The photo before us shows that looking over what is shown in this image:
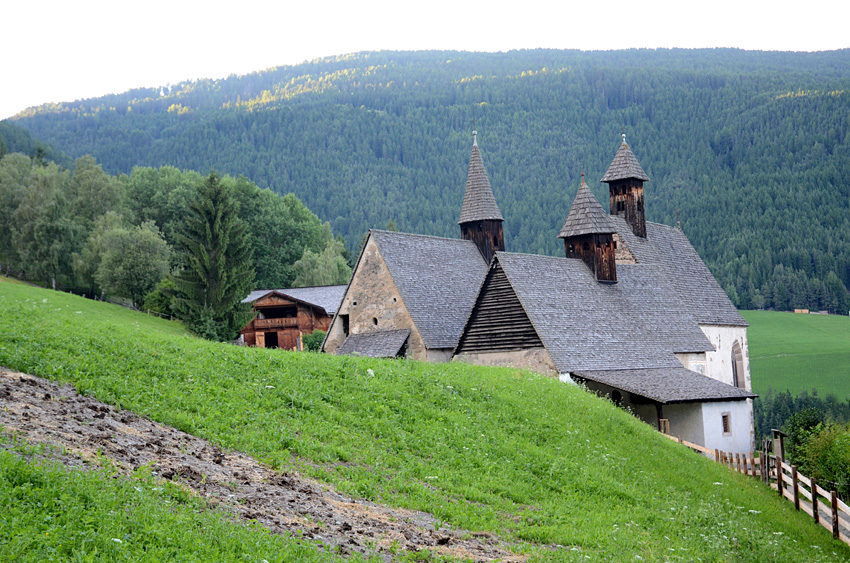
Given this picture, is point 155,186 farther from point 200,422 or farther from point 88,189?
point 200,422

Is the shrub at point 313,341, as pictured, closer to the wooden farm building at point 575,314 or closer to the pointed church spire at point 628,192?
the wooden farm building at point 575,314

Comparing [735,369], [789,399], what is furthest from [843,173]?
[735,369]

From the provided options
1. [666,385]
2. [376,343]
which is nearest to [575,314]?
[666,385]

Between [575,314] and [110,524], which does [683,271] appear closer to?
[575,314]

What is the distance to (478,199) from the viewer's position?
47781mm

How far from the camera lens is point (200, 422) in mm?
13945

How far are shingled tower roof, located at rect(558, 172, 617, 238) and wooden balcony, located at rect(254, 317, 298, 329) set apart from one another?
2606 centimetres

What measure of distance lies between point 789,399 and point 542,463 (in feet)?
251

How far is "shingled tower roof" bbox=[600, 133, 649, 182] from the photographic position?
51.9 metres

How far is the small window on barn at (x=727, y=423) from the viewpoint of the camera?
3244 centimetres

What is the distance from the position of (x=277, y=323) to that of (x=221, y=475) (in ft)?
166

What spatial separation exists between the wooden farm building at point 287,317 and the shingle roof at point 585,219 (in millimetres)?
23385

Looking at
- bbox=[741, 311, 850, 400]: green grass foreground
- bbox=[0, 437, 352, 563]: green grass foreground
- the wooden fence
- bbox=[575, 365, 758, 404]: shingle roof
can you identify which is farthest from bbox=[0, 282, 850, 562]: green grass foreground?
bbox=[741, 311, 850, 400]: green grass foreground

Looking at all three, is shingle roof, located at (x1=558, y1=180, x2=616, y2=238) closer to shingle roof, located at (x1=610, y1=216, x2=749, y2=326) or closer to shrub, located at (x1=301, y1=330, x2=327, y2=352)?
shingle roof, located at (x1=610, y1=216, x2=749, y2=326)
